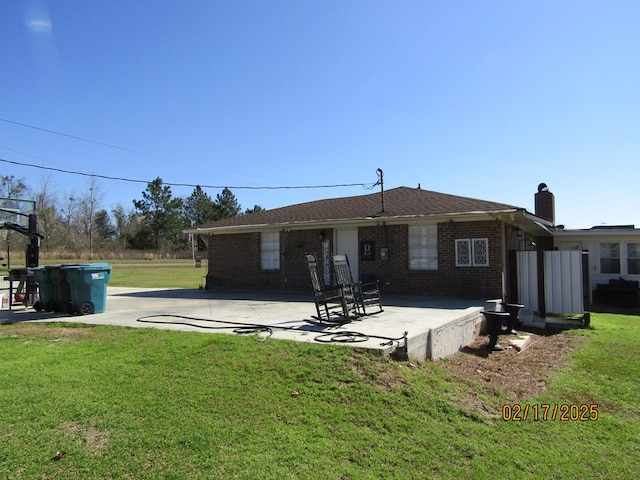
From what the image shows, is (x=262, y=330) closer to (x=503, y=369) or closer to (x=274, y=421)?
(x=274, y=421)

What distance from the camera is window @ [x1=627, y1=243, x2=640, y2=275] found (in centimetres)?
1606

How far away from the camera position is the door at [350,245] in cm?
1356

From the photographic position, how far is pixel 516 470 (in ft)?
11.0

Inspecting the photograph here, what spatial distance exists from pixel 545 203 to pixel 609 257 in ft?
11.0

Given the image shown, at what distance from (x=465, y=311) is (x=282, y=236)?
7.69 meters

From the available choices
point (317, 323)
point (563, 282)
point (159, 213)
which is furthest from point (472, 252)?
point (159, 213)

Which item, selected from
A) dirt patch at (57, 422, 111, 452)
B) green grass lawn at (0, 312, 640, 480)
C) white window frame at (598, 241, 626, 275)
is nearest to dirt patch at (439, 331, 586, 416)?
green grass lawn at (0, 312, 640, 480)

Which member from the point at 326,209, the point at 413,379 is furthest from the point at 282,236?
the point at 413,379

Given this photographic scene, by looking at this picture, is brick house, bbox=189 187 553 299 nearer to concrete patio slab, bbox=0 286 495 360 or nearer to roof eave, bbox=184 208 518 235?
roof eave, bbox=184 208 518 235

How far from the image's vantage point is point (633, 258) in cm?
1614

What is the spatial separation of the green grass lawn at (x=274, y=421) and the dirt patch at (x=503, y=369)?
16 cm

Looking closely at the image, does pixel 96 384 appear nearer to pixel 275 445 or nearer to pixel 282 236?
pixel 275 445

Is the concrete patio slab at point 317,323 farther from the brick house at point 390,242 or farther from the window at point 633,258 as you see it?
the window at point 633,258

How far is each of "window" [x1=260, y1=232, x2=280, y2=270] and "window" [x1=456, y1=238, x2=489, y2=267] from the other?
6.08 m
